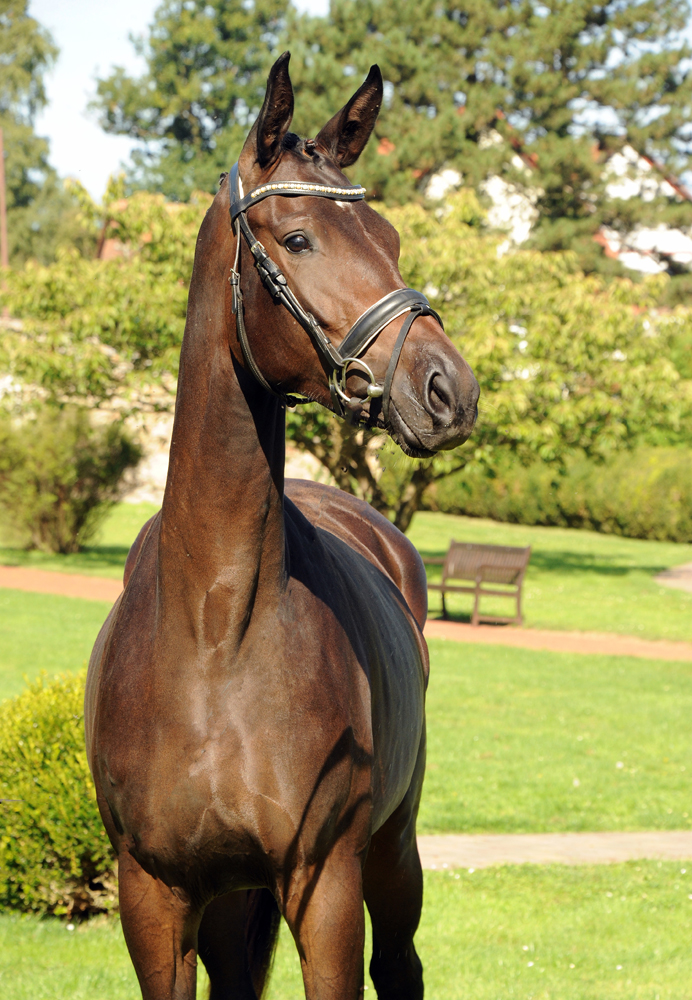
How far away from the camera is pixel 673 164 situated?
33.8 meters

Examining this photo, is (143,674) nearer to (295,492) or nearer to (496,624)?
(295,492)

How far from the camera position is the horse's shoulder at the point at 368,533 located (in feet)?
12.5

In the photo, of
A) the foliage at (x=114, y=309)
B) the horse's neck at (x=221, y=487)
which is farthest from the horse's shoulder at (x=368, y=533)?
the foliage at (x=114, y=309)

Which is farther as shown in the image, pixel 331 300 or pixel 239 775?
pixel 239 775

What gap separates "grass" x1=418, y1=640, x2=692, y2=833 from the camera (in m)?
7.46

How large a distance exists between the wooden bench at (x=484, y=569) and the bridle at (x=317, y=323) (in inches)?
523

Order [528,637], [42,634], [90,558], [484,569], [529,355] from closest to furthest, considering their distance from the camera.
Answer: [42,634] → [528,637] → [484,569] → [529,355] → [90,558]

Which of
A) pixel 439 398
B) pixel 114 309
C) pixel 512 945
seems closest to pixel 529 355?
pixel 114 309

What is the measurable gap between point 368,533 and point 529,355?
43.3 feet

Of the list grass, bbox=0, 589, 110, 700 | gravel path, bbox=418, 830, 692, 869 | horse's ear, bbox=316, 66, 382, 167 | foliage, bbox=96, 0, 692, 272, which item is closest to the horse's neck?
horse's ear, bbox=316, 66, 382, 167

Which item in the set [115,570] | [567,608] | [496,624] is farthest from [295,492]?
[115,570]

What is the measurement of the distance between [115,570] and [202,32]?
30.9 meters

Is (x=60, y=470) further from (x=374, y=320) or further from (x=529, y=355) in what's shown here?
(x=374, y=320)

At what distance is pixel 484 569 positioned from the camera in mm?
15930
